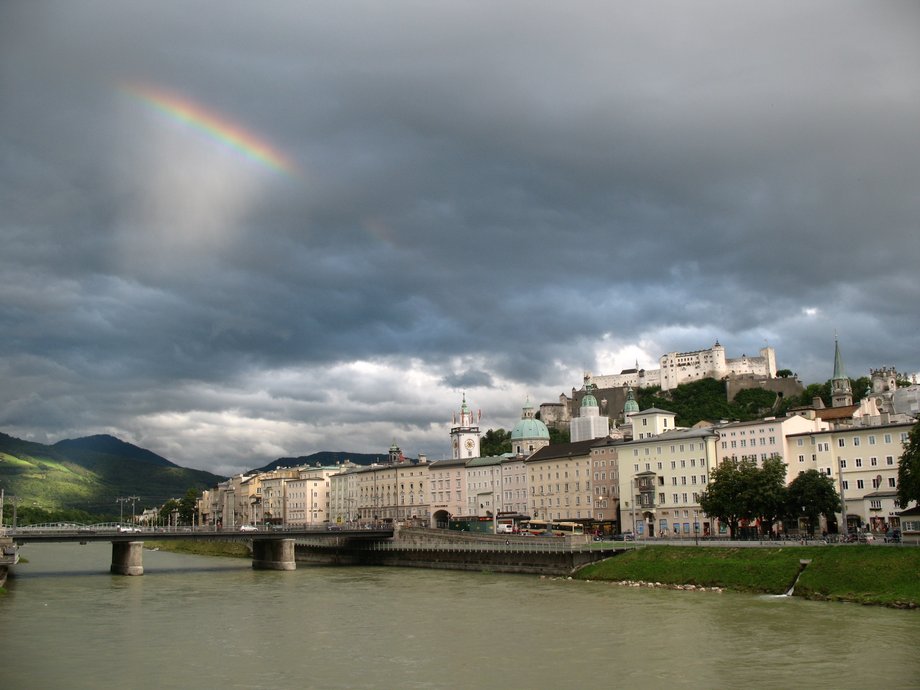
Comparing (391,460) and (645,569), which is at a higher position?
(391,460)

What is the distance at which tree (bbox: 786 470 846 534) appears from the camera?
77.6m

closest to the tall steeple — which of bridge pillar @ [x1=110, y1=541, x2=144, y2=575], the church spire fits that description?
the church spire

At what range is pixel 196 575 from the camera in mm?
92562

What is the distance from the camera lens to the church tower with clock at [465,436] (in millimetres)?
179250

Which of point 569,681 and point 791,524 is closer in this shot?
point 569,681

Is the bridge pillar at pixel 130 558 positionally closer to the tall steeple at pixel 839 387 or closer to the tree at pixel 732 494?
the tree at pixel 732 494

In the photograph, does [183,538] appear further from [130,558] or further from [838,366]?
[838,366]

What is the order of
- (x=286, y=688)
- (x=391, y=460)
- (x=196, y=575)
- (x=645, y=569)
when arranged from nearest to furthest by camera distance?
(x=286, y=688) → (x=645, y=569) → (x=196, y=575) → (x=391, y=460)

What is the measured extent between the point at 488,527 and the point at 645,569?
47740 millimetres

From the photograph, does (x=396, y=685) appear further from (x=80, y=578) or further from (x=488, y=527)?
(x=488, y=527)

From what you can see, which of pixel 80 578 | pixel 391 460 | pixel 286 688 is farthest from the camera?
pixel 391 460

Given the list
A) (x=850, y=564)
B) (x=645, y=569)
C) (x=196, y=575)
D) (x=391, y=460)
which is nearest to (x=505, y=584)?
(x=645, y=569)

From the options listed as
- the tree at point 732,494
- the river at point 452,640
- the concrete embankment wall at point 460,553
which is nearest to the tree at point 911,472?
the river at point 452,640

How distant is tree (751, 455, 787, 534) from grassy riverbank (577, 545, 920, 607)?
8.21 meters
